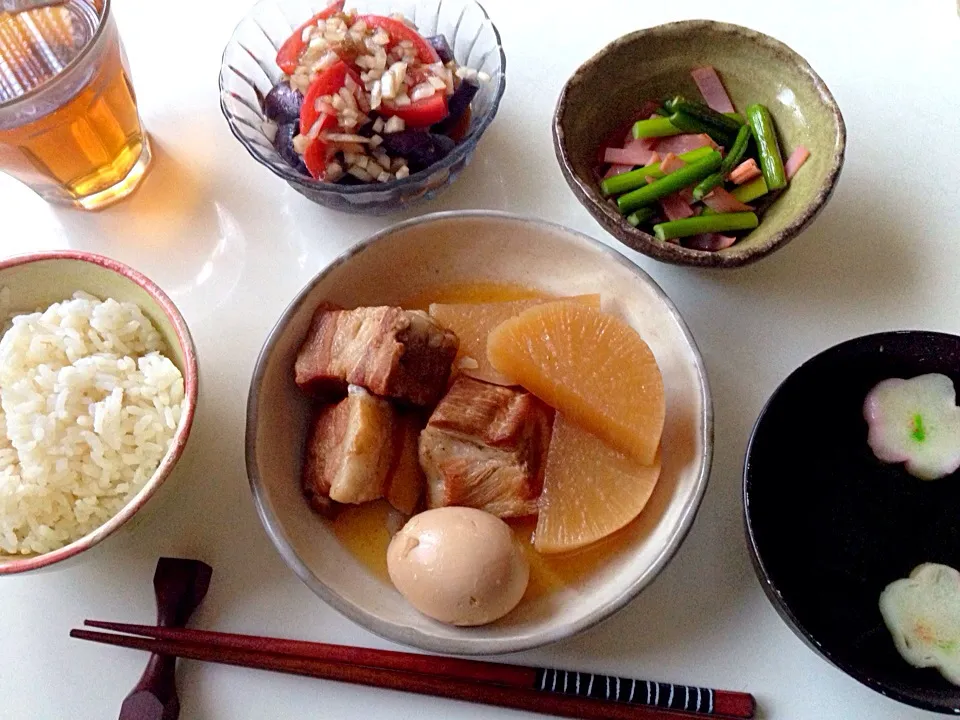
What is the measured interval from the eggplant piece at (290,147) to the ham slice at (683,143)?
760 millimetres

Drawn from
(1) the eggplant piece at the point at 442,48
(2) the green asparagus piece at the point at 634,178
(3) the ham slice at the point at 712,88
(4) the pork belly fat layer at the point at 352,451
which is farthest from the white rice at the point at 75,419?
(3) the ham slice at the point at 712,88

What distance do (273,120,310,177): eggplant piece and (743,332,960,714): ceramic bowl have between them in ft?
3.42

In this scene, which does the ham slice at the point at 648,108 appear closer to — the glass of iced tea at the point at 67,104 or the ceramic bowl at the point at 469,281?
the ceramic bowl at the point at 469,281

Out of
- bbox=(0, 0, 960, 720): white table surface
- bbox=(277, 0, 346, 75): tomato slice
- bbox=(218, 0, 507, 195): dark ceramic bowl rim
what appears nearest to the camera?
A: bbox=(0, 0, 960, 720): white table surface

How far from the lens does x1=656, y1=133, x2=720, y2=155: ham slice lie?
168 centimetres

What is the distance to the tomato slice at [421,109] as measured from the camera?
1.59 meters

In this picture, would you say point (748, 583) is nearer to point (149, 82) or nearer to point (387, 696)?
point (387, 696)

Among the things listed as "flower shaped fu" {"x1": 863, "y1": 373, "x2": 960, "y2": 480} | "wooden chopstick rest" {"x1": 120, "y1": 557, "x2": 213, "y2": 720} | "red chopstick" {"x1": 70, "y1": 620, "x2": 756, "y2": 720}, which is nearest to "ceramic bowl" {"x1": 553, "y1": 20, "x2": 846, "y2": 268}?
"flower shaped fu" {"x1": 863, "y1": 373, "x2": 960, "y2": 480}

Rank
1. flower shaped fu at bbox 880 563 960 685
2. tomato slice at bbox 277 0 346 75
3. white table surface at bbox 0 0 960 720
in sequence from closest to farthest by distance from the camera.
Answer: flower shaped fu at bbox 880 563 960 685 < white table surface at bbox 0 0 960 720 < tomato slice at bbox 277 0 346 75

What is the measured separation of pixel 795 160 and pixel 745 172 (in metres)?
0.10

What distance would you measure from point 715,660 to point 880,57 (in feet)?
4.77

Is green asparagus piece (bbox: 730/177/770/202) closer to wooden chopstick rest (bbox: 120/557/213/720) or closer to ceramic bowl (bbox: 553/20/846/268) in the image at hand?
ceramic bowl (bbox: 553/20/846/268)

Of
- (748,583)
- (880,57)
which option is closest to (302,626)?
(748,583)

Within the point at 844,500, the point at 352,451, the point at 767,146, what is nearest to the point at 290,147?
the point at 352,451
